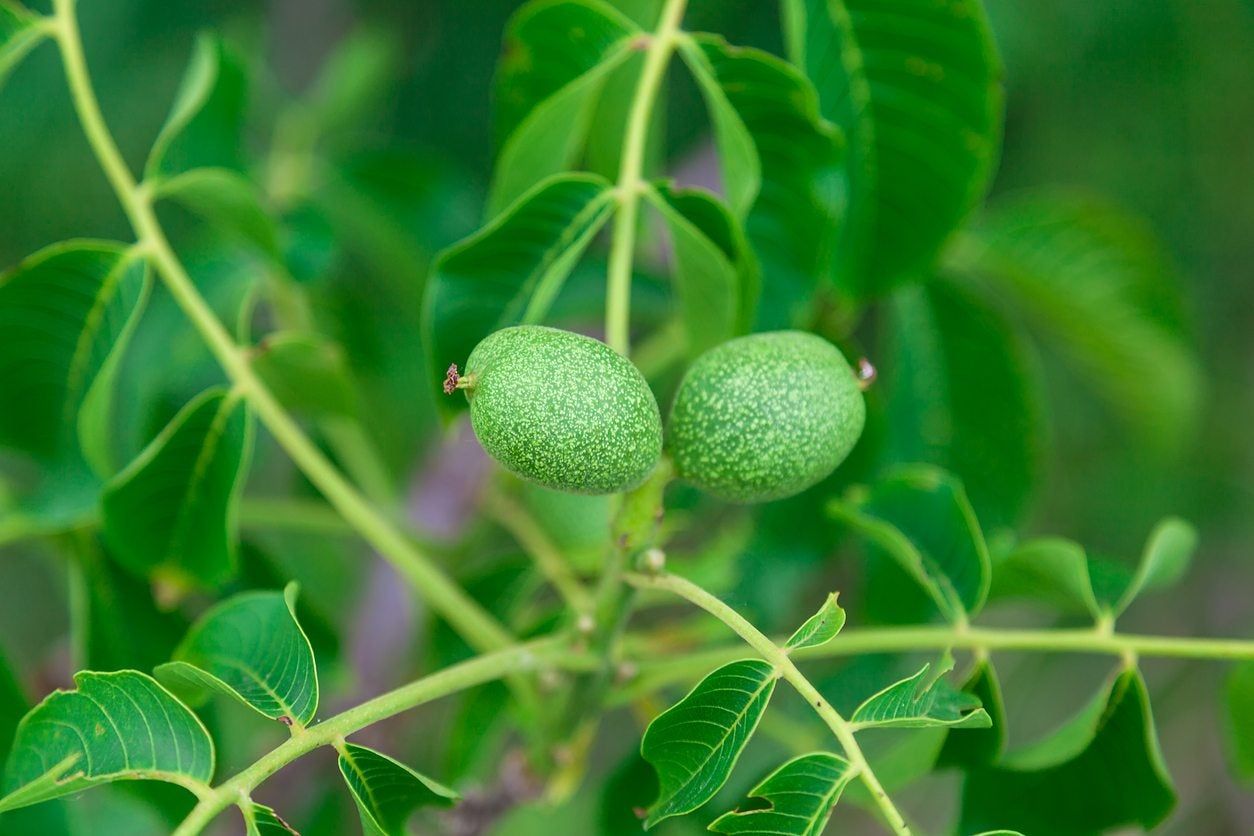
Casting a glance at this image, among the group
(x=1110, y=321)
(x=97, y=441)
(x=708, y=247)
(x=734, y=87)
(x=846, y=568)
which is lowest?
(x=846, y=568)

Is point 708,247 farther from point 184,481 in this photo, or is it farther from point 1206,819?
point 1206,819

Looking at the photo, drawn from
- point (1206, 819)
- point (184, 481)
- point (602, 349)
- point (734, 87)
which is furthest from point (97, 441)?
point (1206, 819)

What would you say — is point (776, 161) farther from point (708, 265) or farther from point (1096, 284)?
point (1096, 284)

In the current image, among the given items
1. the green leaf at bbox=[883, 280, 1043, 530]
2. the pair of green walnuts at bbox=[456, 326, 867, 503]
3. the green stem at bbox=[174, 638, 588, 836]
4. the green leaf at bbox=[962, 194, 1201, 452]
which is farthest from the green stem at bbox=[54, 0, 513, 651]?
the green leaf at bbox=[962, 194, 1201, 452]

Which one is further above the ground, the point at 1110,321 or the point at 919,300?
the point at 919,300

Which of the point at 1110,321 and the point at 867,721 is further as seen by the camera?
the point at 1110,321

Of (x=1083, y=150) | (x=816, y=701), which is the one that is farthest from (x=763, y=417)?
(x=1083, y=150)

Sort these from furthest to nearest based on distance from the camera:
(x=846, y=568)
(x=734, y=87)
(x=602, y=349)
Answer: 1. (x=846, y=568)
2. (x=734, y=87)
3. (x=602, y=349)

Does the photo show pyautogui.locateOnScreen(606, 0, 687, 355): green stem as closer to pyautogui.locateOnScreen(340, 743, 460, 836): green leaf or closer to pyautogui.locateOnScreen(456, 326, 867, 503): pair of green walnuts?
pyautogui.locateOnScreen(456, 326, 867, 503): pair of green walnuts
